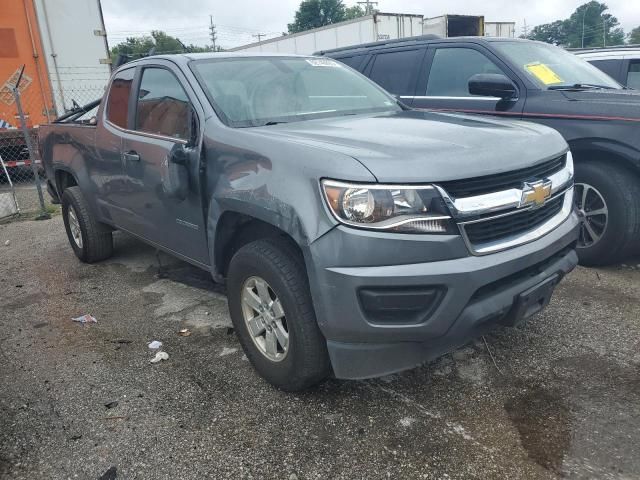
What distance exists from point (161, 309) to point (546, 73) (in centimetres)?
384

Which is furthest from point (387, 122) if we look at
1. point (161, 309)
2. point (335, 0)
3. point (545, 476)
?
point (335, 0)

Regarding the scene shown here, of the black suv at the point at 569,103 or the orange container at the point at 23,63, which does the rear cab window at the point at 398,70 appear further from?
the orange container at the point at 23,63

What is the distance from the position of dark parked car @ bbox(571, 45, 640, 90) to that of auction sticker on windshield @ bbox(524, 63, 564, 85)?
6.54 feet

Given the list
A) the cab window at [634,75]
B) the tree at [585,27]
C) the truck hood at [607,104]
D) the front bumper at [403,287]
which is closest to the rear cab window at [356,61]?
the truck hood at [607,104]

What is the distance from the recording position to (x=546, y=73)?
15.3 ft

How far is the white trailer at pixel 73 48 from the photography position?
9.82m

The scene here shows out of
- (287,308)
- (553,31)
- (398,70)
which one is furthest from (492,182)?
(553,31)

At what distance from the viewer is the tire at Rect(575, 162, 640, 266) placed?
13.6ft

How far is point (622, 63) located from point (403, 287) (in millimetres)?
5538

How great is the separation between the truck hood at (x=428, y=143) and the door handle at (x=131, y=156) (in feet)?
4.10

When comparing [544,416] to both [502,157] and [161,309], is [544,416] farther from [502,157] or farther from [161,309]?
[161,309]

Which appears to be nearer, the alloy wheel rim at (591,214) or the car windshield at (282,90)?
the car windshield at (282,90)

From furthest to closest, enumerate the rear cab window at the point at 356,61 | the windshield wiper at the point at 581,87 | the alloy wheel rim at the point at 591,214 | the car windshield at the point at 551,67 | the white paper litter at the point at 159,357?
the rear cab window at the point at 356,61 < the car windshield at the point at 551,67 < the windshield wiper at the point at 581,87 < the alloy wheel rim at the point at 591,214 < the white paper litter at the point at 159,357

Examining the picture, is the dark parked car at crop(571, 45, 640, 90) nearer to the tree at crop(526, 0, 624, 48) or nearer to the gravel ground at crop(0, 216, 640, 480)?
the gravel ground at crop(0, 216, 640, 480)
